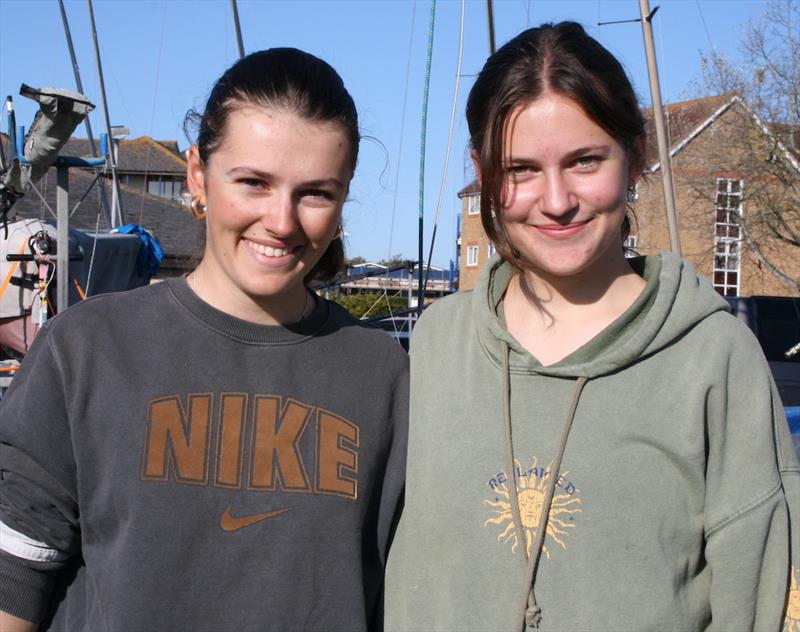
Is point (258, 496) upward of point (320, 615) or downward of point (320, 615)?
upward

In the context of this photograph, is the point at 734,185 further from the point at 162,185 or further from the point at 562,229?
the point at 162,185

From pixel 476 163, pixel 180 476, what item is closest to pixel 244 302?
pixel 180 476

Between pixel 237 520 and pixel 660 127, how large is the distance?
7592mm

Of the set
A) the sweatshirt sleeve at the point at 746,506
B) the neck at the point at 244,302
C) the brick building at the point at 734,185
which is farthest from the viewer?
the brick building at the point at 734,185

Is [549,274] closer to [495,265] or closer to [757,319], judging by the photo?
[495,265]

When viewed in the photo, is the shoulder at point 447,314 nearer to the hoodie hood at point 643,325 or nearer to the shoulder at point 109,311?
the hoodie hood at point 643,325

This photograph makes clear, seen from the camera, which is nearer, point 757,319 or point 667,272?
point 667,272

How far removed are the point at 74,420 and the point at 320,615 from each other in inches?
23.8

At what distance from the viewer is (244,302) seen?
75.6 inches

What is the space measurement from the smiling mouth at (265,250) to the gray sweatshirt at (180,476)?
0.16m

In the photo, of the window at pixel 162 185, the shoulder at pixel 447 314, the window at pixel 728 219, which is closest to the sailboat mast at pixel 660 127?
the shoulder at pixel 447 314

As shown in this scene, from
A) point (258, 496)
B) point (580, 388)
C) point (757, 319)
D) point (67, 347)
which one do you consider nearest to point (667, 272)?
→ point (580, 388)

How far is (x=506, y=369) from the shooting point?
191cm

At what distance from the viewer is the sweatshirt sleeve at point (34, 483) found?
1.71 meters
